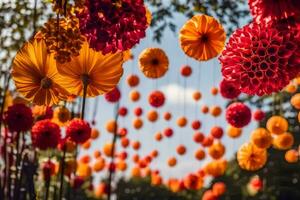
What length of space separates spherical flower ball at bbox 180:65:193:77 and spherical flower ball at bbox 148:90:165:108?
559 mm

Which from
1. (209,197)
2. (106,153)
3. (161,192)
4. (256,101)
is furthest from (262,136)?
(161,192)

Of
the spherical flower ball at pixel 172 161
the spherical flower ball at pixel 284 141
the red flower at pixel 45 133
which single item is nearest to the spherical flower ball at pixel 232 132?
the spherical flower ball at pixel 284 141

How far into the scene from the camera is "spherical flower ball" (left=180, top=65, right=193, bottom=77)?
8125 mm

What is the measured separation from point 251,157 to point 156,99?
75.2 inches

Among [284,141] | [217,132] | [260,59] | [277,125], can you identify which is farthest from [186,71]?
[260,59]

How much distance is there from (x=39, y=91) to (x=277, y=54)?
1.05 m

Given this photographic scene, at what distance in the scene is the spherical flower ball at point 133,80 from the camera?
27.6 feet

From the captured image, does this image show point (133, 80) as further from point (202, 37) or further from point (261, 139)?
point (202, 37)

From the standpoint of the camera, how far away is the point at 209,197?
37.1 ft

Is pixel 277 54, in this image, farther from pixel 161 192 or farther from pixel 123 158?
pixel 161 192

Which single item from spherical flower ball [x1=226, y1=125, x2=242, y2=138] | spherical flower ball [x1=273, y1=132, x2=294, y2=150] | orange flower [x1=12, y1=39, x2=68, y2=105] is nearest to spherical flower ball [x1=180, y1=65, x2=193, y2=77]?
spherical flower ball [x1=226, y1=125, x2=242, y2=138]

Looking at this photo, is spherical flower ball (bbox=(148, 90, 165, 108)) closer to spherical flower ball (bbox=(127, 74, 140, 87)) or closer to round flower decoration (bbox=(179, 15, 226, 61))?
spherical flower ball (bbox=(127, 74, 140, 87))

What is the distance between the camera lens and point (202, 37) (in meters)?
2.98

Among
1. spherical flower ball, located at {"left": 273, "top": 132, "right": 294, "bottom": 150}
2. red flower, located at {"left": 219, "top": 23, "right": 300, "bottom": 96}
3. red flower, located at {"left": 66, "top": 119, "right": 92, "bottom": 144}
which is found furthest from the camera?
spherical flower ball, located at {"left": 273, "top": 132, "right": 294, "bottom": 150}
